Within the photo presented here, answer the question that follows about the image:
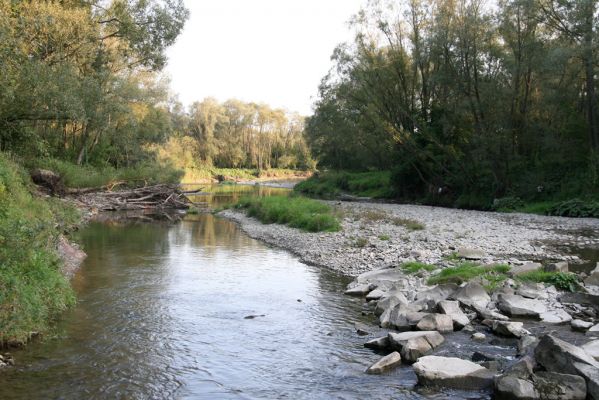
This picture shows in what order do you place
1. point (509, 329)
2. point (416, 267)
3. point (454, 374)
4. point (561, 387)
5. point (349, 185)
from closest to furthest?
point (561, 387) → point (454, 374) → point (509, 329) → point (416, 267) → point (349, 185)

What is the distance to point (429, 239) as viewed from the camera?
19.2 m

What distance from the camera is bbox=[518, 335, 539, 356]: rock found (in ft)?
25.6

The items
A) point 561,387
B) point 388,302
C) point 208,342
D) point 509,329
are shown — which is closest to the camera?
point 561,387

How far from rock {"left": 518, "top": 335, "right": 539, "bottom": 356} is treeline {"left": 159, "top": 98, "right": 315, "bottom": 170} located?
87951 mm

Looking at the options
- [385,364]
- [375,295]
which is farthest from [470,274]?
[385,364]

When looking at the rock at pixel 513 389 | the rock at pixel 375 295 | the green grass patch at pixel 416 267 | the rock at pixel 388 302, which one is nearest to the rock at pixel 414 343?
the rock at pixel 513 389

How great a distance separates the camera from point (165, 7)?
26.7 metres

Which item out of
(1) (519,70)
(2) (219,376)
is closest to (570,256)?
(2) (219,376)

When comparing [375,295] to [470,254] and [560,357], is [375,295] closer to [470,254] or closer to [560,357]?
[470,254]

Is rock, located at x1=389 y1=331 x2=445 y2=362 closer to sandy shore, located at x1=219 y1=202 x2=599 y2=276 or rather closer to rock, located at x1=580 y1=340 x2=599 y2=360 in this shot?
rock, located at x1=580 y1=340 x2=599 y2=360

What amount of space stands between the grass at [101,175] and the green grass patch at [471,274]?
871 inches

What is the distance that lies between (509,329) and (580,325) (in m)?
1.44

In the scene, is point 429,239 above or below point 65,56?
below

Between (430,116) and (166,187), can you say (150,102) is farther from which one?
(430,116)
